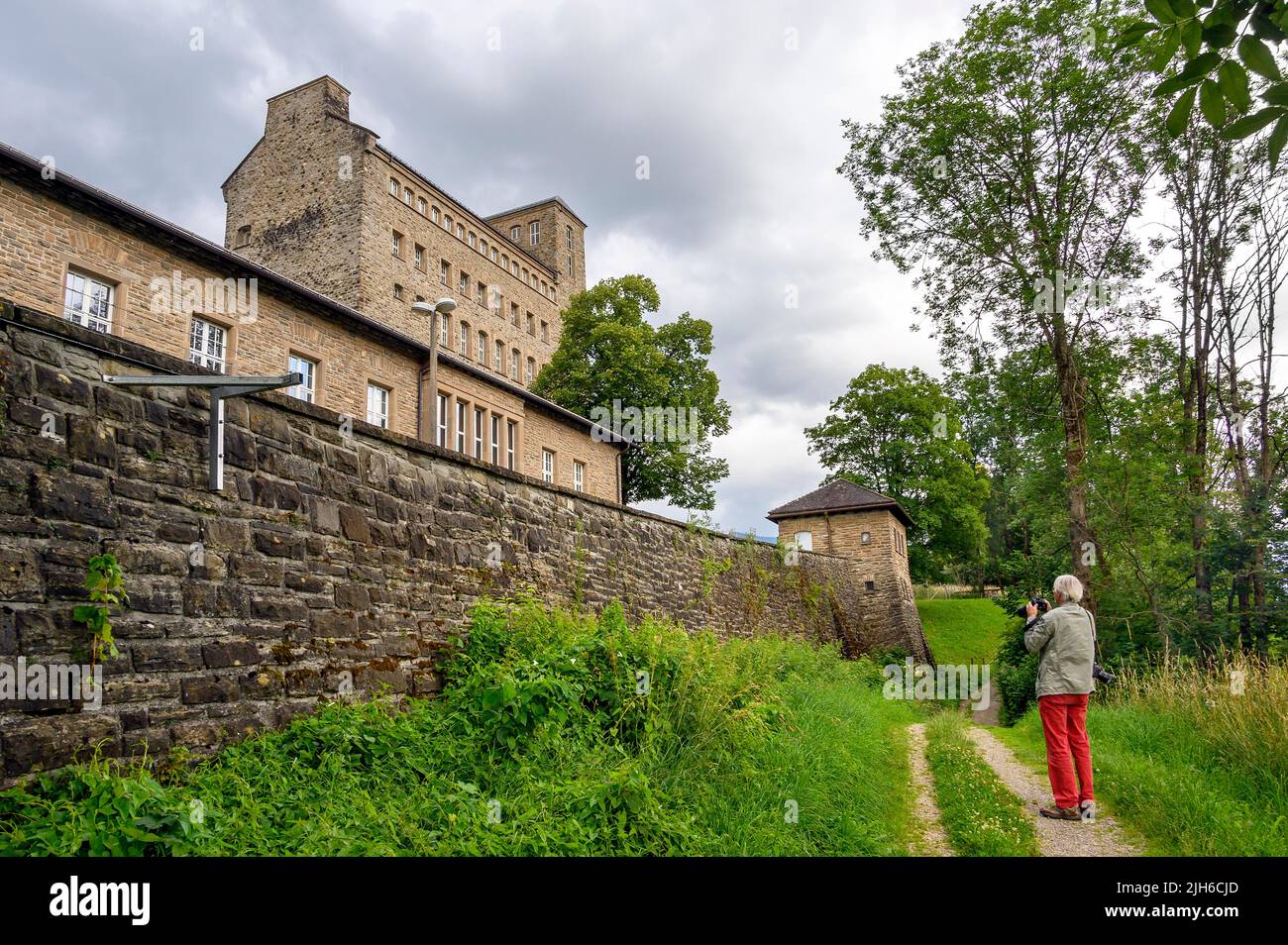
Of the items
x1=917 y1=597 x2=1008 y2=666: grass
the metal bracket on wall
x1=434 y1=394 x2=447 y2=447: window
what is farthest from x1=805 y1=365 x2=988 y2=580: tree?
the metal bracket on wall

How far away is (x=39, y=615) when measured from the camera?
14.9 ft

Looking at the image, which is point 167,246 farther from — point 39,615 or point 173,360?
point 39,615

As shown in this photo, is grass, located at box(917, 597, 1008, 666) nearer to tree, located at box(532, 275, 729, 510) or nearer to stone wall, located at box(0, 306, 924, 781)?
tree, located at box(532, 275, 729, 510)

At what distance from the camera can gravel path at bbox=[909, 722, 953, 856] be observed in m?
5.94

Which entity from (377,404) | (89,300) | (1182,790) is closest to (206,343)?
(89,300)

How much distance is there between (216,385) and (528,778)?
11.8ft

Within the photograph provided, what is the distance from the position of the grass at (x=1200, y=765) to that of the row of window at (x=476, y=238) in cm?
3559

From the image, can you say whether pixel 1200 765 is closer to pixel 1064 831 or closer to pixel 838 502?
pixel 1064 831

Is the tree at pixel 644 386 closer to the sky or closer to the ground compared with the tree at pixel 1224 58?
closer to the sky

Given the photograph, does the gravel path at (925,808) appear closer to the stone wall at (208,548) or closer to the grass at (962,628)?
the stone wall at (208,548)

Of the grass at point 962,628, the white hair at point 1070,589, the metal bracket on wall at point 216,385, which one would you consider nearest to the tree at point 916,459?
the grass at point 962,628

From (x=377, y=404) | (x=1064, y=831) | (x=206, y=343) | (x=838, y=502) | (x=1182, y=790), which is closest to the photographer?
(x=1064, y=831)

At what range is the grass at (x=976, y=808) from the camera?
5708 mm

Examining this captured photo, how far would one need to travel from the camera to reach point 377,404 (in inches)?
787
